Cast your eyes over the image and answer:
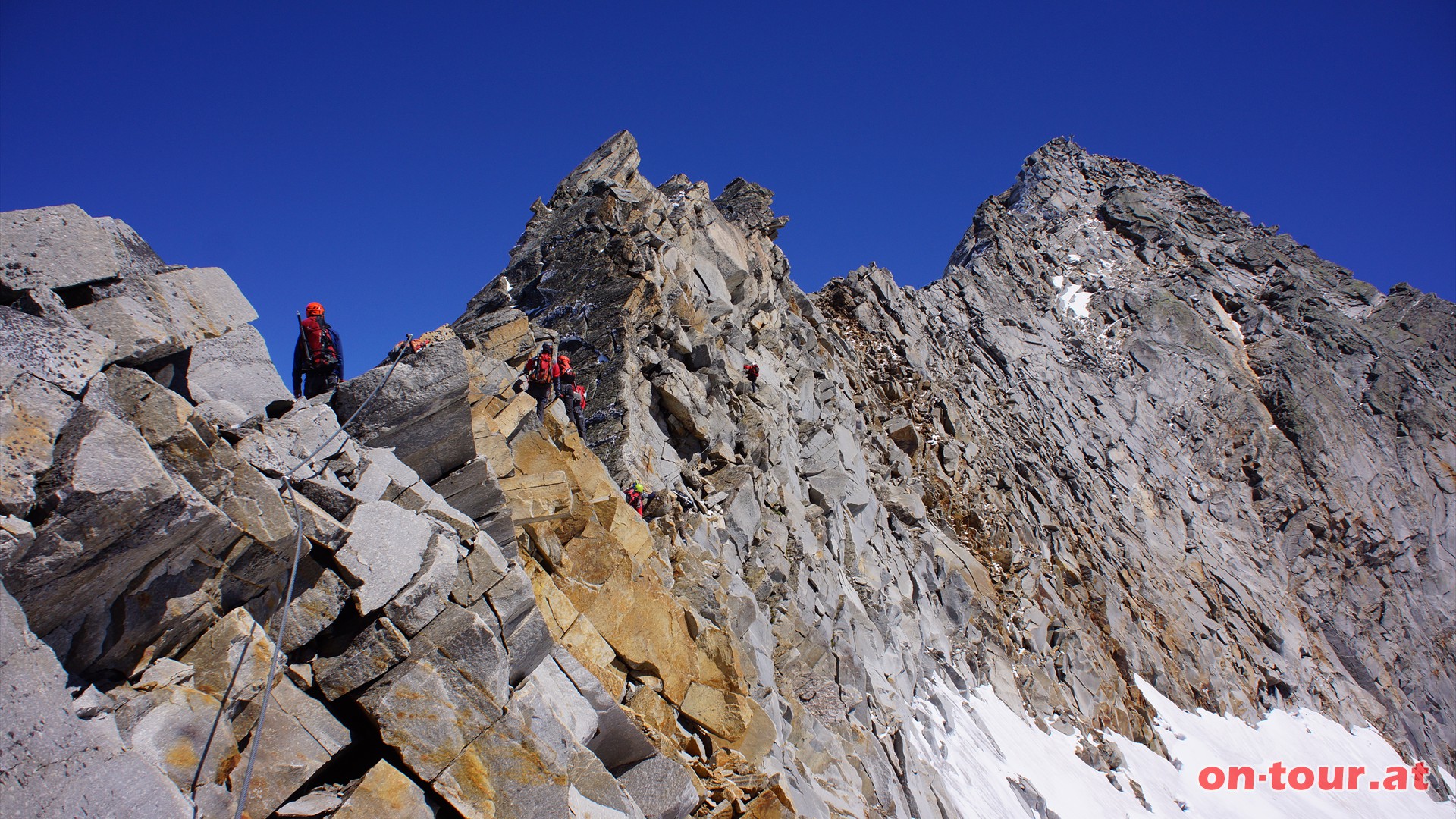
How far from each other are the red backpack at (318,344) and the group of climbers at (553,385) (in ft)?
13.1

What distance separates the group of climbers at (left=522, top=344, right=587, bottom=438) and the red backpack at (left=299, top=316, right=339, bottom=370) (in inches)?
158

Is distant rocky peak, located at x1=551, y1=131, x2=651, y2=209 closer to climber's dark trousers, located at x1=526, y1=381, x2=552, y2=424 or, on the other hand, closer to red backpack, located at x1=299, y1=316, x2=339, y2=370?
climber's dark trousers, located at x1=526, y1=381, x2=552, y2=424

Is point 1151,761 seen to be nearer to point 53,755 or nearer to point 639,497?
point 639,497

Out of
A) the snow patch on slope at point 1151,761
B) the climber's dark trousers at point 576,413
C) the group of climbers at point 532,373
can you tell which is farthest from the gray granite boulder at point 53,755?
the snow patch on slope at point 1151,761

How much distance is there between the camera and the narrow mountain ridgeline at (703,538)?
5.78 m

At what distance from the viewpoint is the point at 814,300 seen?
1534 inches

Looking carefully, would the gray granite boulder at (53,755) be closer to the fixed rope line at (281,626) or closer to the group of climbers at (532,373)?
the fixed rope line at (281,626)

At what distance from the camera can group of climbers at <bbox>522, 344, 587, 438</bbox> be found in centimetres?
1481

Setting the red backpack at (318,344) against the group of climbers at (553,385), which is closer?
the red backpack at (318,344)

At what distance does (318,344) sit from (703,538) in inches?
334

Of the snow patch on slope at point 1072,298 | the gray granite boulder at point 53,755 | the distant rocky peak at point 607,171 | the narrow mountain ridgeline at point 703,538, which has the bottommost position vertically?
the gray granite boulder at point 53,755

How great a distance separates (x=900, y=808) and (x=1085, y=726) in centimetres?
1269

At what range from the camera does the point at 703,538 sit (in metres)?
15.7

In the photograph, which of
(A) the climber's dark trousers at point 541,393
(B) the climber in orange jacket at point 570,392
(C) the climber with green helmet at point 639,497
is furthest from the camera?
(B) the climber in orange jacket at point 570,392
